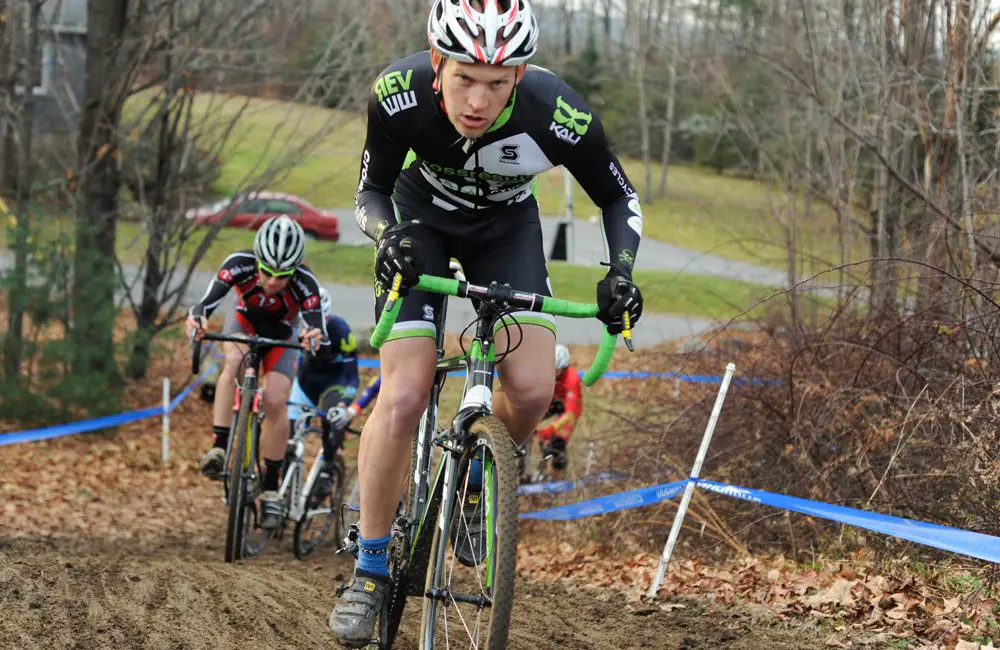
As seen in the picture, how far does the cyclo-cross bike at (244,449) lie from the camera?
830cm

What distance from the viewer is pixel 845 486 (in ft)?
23.7

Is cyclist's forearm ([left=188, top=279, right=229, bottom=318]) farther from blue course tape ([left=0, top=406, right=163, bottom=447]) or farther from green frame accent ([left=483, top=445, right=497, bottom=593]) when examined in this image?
green frame accent ([left=483, top=445, right=497, bottom=593])

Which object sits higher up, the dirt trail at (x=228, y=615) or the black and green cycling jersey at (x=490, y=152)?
the black and green cycling jersey at (x=490, y=152)

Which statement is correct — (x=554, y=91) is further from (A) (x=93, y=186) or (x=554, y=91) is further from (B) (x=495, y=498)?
(A) (x=93, y=186)

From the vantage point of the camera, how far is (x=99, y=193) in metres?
14.8

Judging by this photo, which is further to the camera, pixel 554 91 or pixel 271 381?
pixel 271 381

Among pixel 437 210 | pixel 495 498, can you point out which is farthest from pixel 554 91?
pixel 495 498

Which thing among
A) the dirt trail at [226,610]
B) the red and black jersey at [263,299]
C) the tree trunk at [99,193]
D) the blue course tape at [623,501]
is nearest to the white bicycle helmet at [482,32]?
the dirt trail at [226,610]

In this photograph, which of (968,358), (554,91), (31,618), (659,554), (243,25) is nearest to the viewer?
(554,91)

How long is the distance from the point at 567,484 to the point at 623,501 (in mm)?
2252

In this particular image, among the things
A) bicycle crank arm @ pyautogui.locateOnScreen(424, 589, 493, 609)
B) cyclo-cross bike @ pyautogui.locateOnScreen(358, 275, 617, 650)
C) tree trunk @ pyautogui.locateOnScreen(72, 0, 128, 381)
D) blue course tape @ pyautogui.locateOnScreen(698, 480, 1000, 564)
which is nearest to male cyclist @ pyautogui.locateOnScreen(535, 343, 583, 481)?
blue course tape @ pyautogui.locateOnScreen(698, 480, 1000, 564)

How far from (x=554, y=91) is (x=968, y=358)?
11.2ft

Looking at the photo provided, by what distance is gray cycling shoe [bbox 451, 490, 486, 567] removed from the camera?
4.37 m

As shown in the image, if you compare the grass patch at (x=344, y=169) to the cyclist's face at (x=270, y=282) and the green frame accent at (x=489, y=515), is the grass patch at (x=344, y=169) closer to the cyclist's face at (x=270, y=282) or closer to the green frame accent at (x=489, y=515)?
the cyclist's face at (x=270, y=282)
